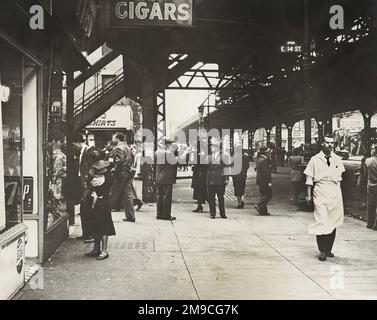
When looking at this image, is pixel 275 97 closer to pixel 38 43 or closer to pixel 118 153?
pixel 118 153

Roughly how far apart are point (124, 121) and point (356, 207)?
88.0ft

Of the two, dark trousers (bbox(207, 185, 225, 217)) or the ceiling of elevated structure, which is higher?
the ceiling of elevated structure

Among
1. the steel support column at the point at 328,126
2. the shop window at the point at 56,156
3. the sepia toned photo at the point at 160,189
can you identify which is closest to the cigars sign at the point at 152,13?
the sepia toned photo at the point at 160,189

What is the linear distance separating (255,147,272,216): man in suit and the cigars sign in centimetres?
477

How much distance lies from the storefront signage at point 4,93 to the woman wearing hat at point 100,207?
73.7 inches

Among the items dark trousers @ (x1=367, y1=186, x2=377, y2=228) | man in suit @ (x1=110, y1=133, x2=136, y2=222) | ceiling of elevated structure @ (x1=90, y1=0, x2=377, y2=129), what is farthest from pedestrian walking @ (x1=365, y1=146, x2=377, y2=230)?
man in suit @ (x1=110, y1=133, x2=136, y2=222)

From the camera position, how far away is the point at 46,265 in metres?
7.04

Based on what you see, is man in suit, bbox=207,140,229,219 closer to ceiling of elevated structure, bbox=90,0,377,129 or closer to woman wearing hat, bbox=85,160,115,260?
ceiling of elevated structure, bbox=90,0,377,129

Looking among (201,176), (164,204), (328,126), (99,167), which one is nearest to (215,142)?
(201,176)

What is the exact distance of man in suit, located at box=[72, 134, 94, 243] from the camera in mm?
7863

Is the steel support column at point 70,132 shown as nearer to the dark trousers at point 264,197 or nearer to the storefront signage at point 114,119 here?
the dark trousers at point 264,197

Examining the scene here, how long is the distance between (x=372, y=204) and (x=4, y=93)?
7.82 metres

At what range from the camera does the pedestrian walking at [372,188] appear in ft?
33.3
